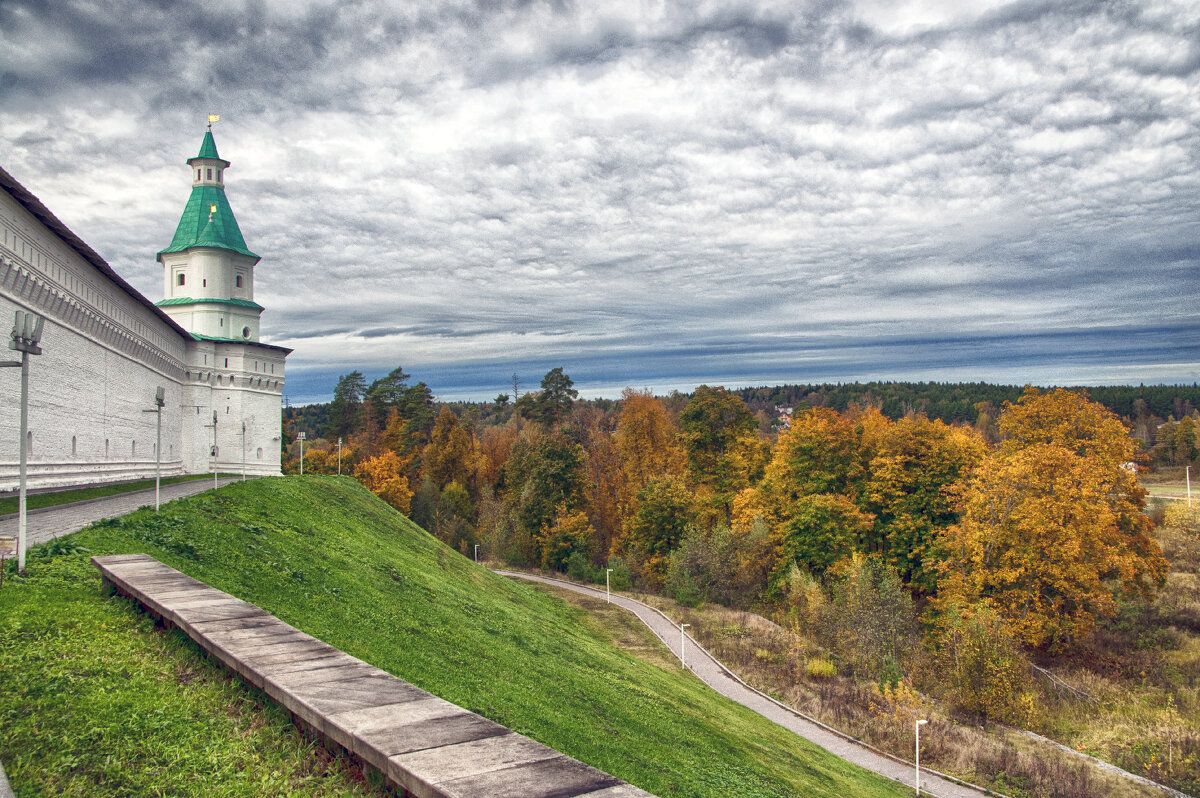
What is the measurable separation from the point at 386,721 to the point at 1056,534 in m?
34.4

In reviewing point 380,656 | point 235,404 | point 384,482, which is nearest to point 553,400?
point 384,482

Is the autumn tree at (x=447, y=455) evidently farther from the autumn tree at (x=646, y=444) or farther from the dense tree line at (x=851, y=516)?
the autumn tree at (x=646, y=444)

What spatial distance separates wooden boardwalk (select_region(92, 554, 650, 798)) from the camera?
392cm

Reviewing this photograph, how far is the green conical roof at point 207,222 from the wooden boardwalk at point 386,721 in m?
48.3

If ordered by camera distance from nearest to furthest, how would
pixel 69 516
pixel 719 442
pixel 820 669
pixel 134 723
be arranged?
pixel 134 723 → pixel 69 516 → pixel 820 669 → pixel 719 442

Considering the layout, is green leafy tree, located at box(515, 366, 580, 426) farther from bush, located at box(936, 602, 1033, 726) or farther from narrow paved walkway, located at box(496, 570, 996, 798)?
bush, located at box(936, 602, 1033, 726)

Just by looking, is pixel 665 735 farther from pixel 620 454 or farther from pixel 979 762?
pixel 620 454

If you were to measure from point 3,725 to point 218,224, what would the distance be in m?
50.8

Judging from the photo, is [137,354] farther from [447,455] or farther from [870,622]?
[447,455]

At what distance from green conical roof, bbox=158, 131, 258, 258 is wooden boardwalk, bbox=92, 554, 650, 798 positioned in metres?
48.3

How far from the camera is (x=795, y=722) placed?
2598cm

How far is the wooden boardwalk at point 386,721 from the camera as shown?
12.9 feet

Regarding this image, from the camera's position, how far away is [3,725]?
5.22 metres

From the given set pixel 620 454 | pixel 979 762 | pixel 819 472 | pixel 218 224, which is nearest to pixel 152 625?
pixel 979 762
